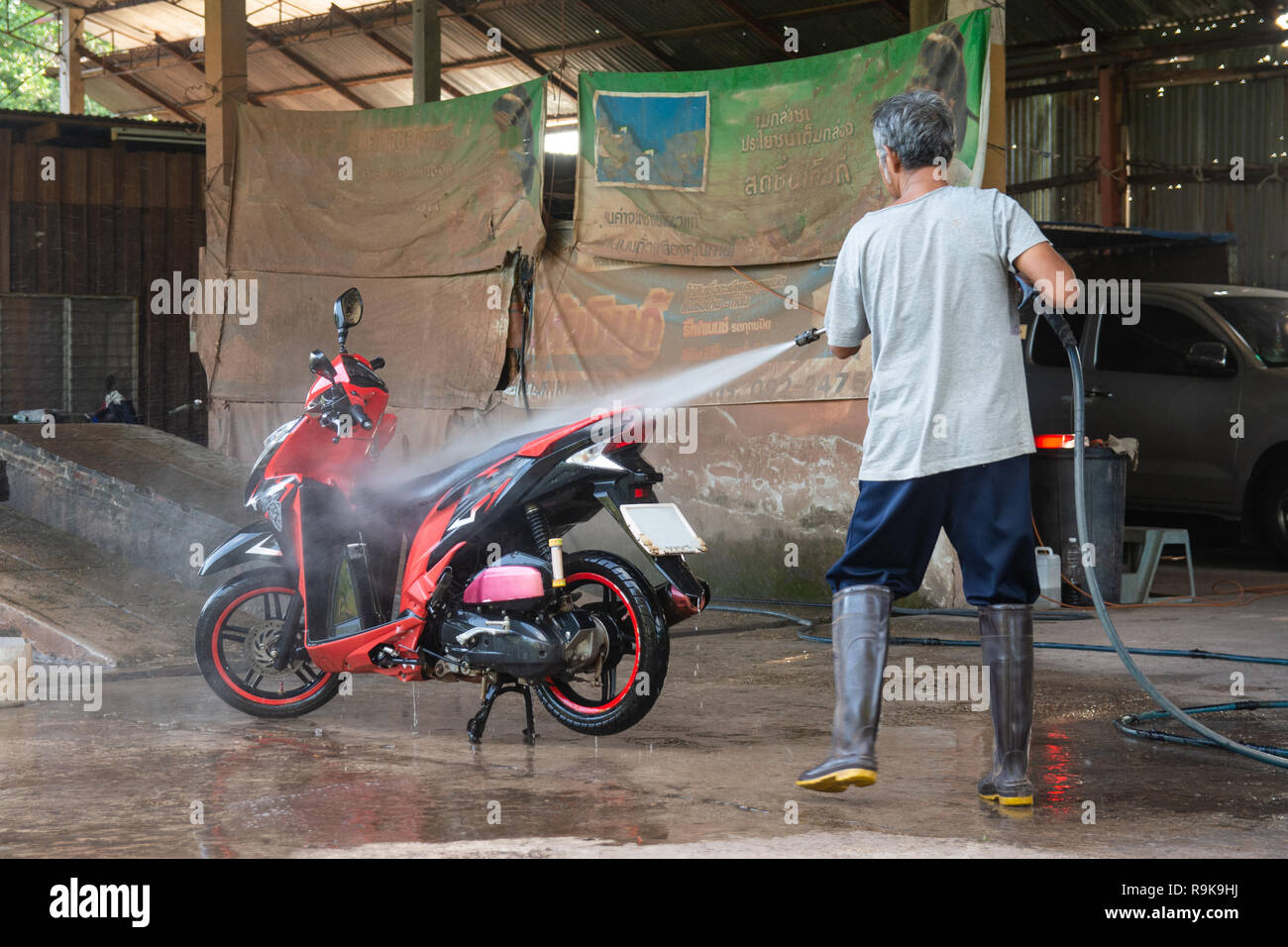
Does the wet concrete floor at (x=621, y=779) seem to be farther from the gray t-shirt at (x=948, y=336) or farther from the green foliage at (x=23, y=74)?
the green foliage at (x=23, y=74)

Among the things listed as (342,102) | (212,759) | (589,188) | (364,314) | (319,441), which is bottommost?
(212,759)

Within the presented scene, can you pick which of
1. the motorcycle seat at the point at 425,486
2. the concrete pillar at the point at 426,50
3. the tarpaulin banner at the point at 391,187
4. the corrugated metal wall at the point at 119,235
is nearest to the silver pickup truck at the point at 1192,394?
the tarpaulin banner at the point at 391,187

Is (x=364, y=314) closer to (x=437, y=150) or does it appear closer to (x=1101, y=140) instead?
(x=437, y=150)

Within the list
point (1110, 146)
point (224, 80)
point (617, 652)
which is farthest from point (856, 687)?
point (1110, 146)

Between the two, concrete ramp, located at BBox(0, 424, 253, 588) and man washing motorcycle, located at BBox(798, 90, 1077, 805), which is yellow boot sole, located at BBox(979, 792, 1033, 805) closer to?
man washing motorcycle, located at BBox(798, 90, 1077, 805)

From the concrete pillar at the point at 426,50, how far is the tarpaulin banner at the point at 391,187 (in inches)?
107

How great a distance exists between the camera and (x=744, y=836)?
3529mm

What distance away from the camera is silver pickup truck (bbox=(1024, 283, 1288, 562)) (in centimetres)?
1045

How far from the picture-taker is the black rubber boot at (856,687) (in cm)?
367

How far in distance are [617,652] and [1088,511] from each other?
4.57 meters

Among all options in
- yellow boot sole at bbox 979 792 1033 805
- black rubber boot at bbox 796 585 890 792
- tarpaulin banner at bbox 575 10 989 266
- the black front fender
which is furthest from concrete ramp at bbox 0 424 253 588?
yellow boot sole at bbox 979 792 1033 805

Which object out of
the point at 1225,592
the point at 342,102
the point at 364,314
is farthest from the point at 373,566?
the point at 342,102

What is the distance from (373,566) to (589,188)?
459cm

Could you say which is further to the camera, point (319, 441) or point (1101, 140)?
point (1101, 140)
